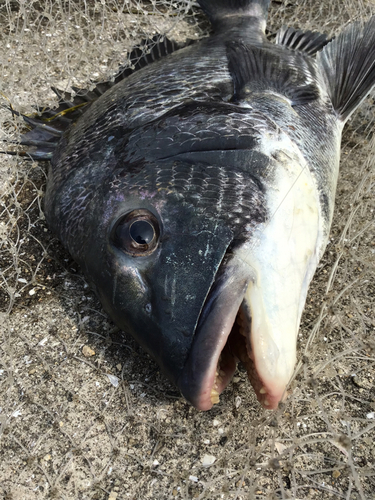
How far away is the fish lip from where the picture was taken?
1592 mm

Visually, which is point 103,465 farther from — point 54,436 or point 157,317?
point 157,317

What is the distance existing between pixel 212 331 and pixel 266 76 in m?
1.99

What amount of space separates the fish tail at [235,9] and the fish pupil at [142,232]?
3194 millimetres

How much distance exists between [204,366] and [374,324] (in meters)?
1.37

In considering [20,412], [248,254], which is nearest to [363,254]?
[248,254]

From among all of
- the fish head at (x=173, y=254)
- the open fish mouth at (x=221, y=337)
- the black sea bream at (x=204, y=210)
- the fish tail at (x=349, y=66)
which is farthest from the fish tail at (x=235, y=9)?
the open fish mouth at (x=221, y=337)

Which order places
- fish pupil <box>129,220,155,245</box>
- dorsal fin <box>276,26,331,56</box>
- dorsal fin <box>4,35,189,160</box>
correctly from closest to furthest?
fish pupil <box>129,220,155,245</box> → dorsal fin <box>4,35,189,160</box> → dorsal fin <box>276,26,331,56</box>

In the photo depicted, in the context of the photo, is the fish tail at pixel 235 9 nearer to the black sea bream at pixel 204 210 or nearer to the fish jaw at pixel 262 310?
the black sea bream at pixel 204 210

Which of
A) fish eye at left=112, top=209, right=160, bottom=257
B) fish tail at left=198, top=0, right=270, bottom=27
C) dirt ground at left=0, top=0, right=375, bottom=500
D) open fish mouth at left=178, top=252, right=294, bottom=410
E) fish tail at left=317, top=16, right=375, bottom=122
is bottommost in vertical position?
dirt ground at left=0, top=0, right=375, bottom=500

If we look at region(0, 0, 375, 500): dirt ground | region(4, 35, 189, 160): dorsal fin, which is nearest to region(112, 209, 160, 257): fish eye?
region(0, 0, 375, 500): dirt ground

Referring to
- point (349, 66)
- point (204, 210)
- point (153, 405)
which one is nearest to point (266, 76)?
point (349, 66)

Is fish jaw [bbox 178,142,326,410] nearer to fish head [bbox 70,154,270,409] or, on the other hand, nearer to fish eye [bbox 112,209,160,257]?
fish head [bbox 70,154,270,409]

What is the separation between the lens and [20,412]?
227 cm

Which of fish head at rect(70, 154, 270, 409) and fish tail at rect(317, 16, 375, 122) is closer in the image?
fish head at rect(70, 154, 270, 409)
